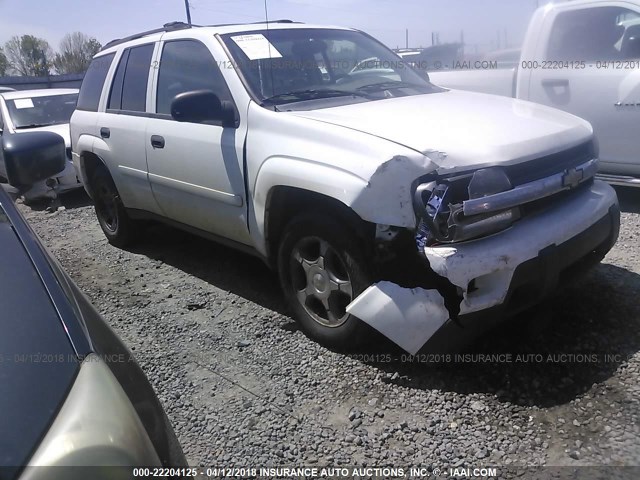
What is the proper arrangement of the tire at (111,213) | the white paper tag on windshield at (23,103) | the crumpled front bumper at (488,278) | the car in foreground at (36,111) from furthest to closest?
the white paper tag on windshield at (23,103) → the car in foreground at (36,111) → the tire at (111,213) → the crumpled front bumper at (488,278)

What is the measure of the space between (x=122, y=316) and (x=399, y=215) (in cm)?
232

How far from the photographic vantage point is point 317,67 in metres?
3.79

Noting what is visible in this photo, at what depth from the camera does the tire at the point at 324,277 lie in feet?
9.31

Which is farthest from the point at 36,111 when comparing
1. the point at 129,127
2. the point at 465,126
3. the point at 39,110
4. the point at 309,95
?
the point at 465,126

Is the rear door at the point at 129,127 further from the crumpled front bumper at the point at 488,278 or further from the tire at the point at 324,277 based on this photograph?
the crumpled front bumper at the point at 488,278

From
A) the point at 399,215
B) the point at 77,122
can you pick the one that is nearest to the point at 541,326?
the point at 399,215

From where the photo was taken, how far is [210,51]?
371 centimetres

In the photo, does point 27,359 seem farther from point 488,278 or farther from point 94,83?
point 94,83

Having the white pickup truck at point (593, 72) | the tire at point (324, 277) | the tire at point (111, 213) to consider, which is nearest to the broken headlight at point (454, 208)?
the tire at point (324, 277)

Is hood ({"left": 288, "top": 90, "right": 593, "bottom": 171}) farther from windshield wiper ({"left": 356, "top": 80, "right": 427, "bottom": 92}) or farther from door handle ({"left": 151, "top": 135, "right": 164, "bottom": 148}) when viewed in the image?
door handle ({"left": 151, "top": 135, "right": 164, "bottom": 148})

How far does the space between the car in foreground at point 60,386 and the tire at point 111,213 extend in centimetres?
350

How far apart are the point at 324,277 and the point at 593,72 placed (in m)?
3.57

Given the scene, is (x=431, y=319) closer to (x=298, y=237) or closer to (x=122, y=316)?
(x=298, y=237)

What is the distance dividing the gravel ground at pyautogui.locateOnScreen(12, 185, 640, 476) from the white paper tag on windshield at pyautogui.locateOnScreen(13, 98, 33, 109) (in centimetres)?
639
